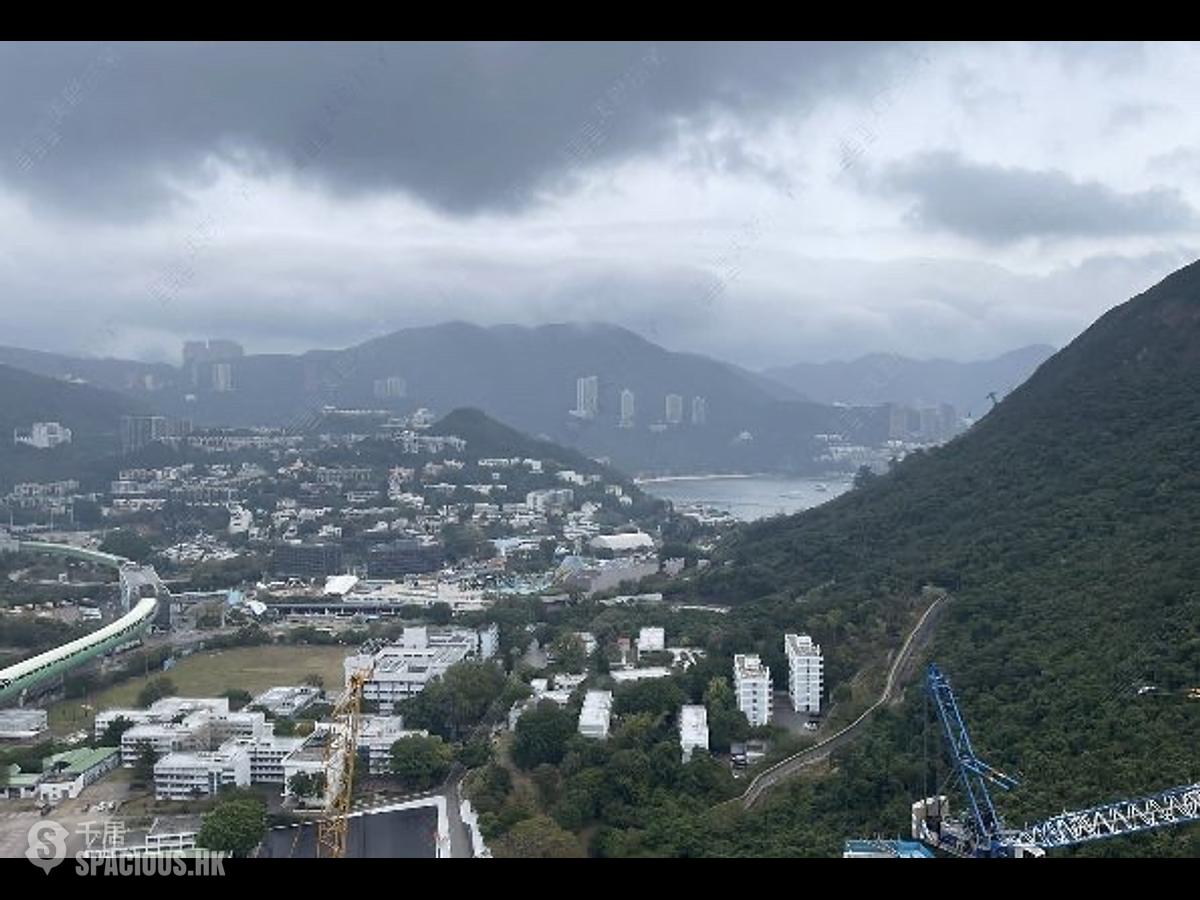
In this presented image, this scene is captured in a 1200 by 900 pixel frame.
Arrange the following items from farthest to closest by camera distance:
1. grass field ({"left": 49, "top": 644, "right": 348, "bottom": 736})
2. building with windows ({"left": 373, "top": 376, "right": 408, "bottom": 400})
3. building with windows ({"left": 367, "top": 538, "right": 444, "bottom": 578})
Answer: building with windows ({"left": 373, "top": 376, "right": 408, "bottom": 400})
building with windows ({"left": 367, "top": 538, "right": 444, "bottom": 578})
grass field ({"left": 49, "top": 644, "right": 348, "bottom": 736})

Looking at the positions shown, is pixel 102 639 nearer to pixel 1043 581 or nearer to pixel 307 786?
pixel 307 786

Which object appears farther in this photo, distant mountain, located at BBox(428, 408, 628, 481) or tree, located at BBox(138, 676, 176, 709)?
distant mountain, located at BBox(428, 408, 628, 481)

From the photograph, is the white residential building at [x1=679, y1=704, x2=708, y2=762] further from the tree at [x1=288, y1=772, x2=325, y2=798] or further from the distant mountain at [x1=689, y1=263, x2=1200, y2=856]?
the tree at [x1=288, y1=772, x2=325, y2=798]

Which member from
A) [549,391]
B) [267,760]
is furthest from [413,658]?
[549,391]

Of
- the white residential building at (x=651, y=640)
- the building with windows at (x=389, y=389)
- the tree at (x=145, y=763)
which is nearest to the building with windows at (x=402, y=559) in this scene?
the white residential building at (x=651, y=640)

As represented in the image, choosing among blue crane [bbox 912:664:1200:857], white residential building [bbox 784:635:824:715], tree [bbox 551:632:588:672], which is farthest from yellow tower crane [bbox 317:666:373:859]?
white residential building [bbox 784:635:824:715]
